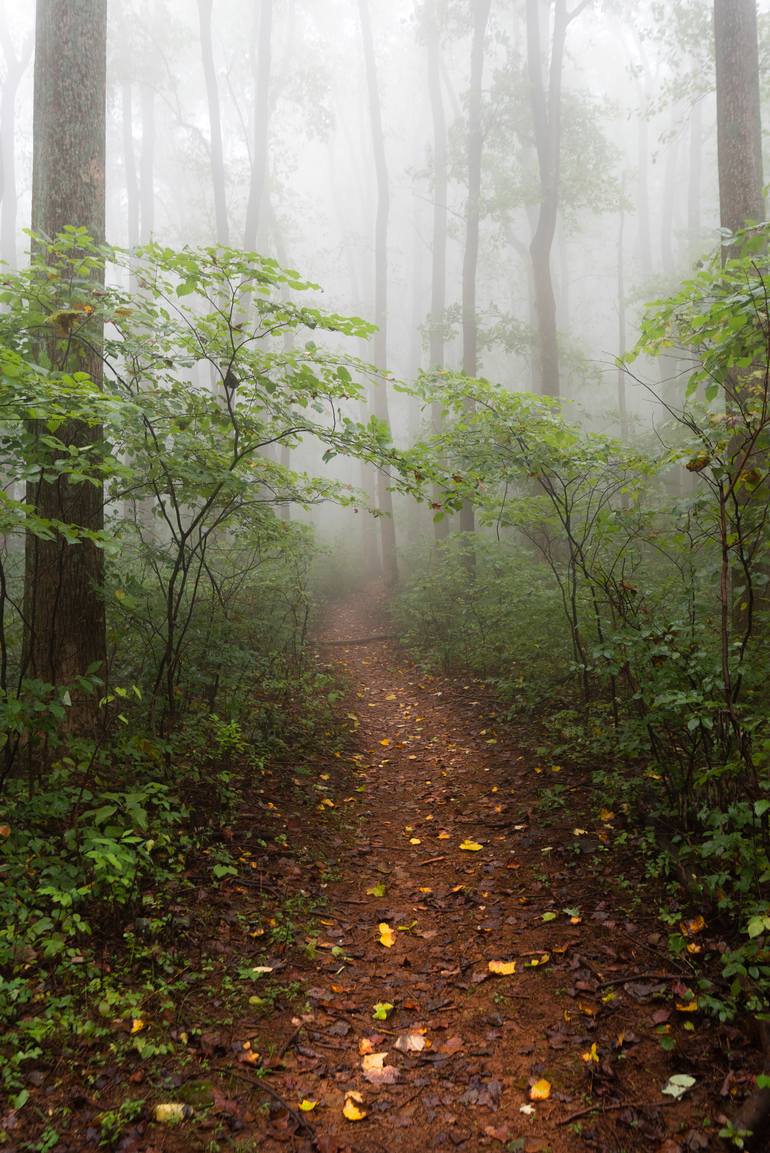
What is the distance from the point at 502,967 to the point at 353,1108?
1028 millimetres

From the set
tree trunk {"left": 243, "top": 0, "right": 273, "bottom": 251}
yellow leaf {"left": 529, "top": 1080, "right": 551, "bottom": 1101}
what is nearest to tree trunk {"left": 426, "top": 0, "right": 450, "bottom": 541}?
tree trunk {"left": 243, "top": 0, "right": 273, "bottom": 251}

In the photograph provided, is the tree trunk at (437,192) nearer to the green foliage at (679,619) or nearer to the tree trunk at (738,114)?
the tree trunk at (738,114)

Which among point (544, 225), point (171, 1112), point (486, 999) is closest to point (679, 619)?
point (486, 999)

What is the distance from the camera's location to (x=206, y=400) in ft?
16.3

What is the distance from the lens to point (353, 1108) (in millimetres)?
2389

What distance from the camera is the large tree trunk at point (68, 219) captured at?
4598mm

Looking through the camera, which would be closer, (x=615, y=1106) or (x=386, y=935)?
(x=615, y=1106)

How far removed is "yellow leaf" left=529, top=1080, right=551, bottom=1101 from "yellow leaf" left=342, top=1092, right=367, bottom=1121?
0.63m

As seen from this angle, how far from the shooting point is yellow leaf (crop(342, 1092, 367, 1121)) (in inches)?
92.7

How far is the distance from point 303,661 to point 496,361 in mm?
25928

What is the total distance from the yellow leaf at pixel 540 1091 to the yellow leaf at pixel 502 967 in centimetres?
68

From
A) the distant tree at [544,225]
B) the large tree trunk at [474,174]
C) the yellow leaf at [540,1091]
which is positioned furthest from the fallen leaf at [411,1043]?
the large tree trunk at [474,174]

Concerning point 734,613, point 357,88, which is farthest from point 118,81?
point 734,613

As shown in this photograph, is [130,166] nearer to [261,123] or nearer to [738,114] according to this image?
[261,123]
